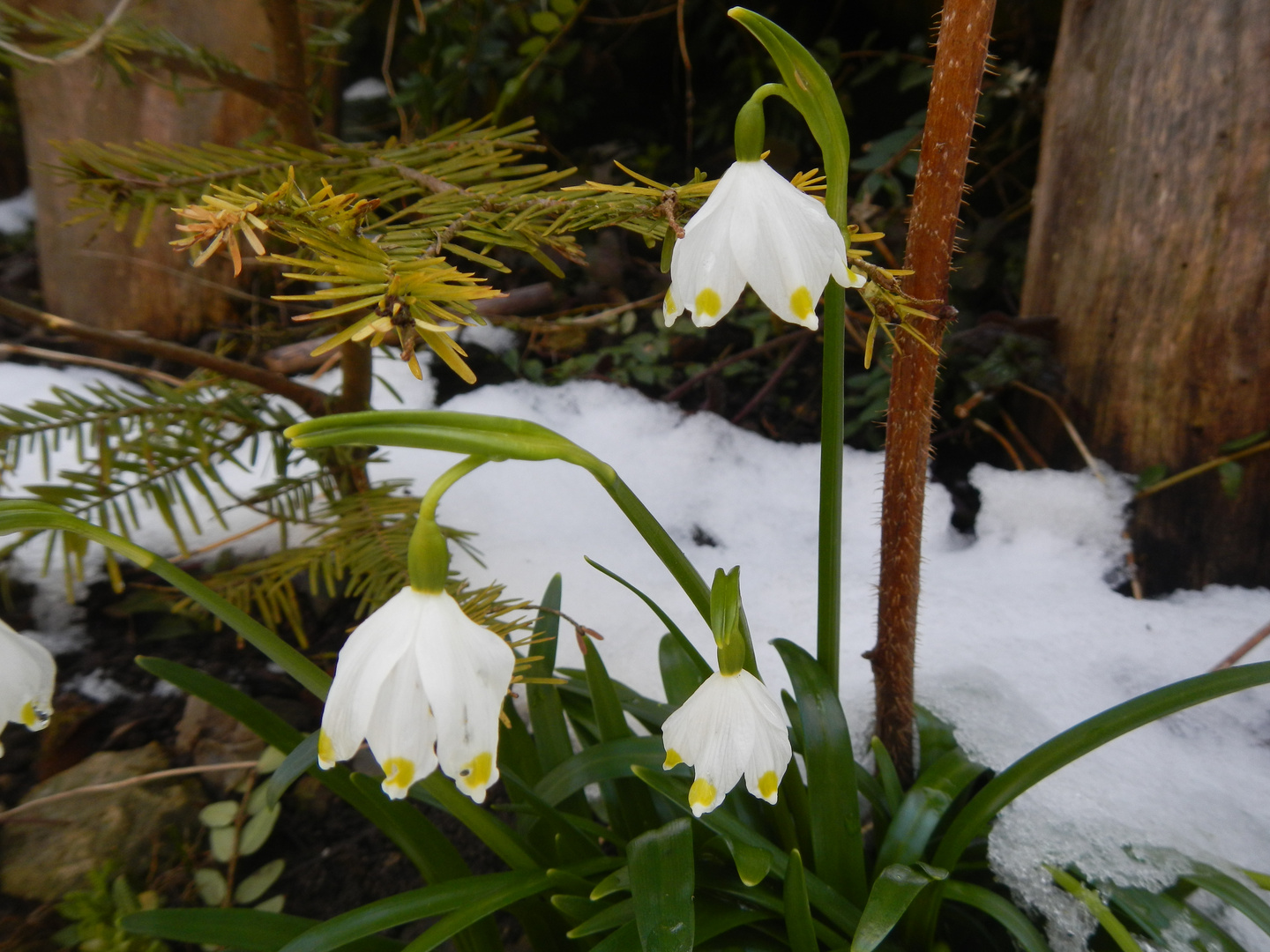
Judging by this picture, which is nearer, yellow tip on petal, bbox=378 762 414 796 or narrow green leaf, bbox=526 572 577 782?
yellow tip on petal, bbox=378 762 414 796

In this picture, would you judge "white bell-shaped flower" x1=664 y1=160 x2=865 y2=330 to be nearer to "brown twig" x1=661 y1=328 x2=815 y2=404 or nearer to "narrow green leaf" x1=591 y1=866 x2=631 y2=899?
"narrow green leaf" x1=591 y1=866 x2=631 y2=899

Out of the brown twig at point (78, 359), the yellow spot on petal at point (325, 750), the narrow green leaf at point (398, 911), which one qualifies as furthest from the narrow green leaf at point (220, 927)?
the brown twig at point (78, 359)

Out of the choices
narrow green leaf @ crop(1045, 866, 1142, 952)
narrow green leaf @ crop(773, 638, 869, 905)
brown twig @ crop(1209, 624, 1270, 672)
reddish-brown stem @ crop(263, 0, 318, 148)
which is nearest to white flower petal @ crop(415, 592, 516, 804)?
narrow green leaf @ crop(773, 638, 869, 905)

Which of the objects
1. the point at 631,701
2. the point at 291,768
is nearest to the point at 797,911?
the point at 631,701

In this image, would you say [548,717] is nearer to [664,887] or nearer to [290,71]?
[664,887]

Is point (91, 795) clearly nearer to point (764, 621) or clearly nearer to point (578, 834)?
Answer: point (578, 834)

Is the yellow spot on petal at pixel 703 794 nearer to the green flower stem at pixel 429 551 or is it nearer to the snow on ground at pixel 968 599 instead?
the green flower stem at pixel 429 551

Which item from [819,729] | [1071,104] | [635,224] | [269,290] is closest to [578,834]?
[819,729]
